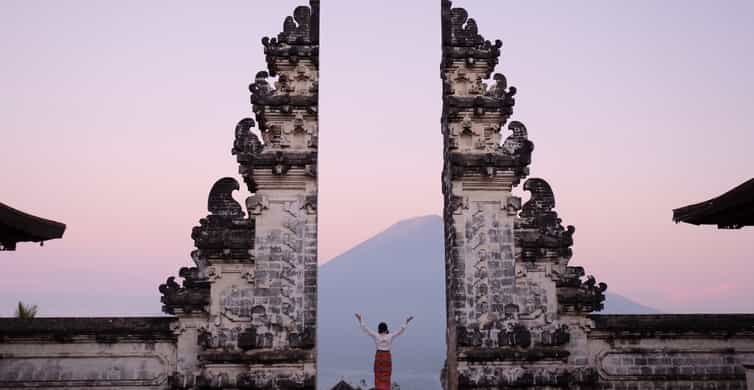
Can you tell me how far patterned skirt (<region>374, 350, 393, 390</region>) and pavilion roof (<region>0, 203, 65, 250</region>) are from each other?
5.74 meters

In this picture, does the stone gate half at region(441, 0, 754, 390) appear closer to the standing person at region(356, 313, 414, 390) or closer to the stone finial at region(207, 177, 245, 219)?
the standing person at region(356, 313, 414, 390)

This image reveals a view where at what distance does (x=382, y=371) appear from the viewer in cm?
1220

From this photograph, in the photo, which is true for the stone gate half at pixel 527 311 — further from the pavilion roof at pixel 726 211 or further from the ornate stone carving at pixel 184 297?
the ornate stone carving at pixel 184 297

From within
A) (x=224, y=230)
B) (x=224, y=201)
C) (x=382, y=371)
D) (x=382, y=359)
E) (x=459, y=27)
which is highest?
(x=459, y=27)

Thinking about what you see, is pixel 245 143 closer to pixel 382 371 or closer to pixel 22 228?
pixel 22 228

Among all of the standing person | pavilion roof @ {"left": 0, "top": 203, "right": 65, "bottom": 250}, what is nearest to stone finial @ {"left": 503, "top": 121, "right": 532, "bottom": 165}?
the standing person

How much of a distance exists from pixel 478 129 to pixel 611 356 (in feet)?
16.3

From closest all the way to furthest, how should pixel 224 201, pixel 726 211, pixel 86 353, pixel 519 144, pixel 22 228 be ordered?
pixel 22 228, pixel 726 211, pixel 86 353, pixel 224 201, pixel 519 144

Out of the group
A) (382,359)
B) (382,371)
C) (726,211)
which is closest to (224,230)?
(382,359)

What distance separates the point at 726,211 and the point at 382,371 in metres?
6.14

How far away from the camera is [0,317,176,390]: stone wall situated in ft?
40.4

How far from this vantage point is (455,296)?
12766 millimetres

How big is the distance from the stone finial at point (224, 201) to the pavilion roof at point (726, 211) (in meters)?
7.83

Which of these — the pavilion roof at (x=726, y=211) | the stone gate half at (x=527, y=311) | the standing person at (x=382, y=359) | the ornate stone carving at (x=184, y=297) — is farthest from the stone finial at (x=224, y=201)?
the pavilion roof at (x=726, y=211)
